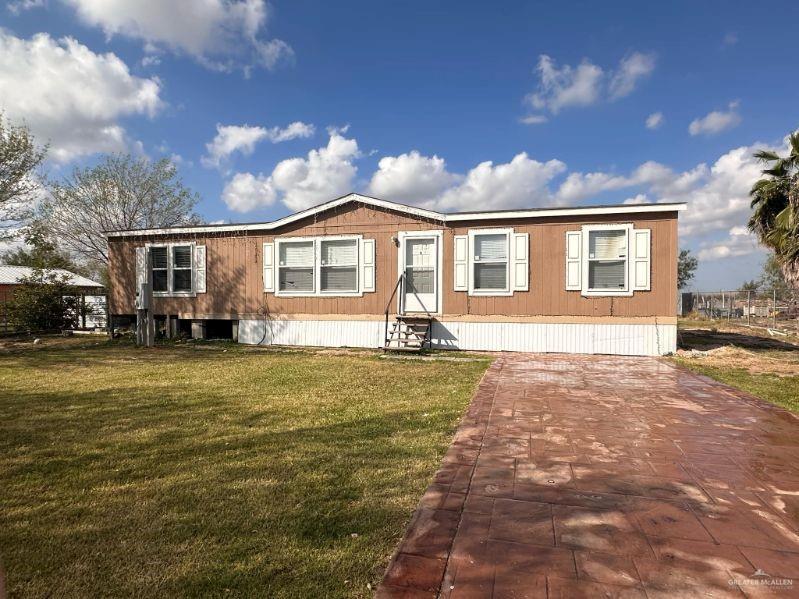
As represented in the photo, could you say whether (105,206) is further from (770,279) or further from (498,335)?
(770,279)

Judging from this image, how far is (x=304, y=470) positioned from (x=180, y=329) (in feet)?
38.7

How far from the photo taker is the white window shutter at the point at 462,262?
35.1ft

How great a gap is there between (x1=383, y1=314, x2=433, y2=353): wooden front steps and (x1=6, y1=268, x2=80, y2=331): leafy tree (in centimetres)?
1237

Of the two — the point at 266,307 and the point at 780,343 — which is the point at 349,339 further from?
the point at 780,343

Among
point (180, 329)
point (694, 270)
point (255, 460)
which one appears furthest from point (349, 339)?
point (694, 270)

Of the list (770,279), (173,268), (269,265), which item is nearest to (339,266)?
(269,265)

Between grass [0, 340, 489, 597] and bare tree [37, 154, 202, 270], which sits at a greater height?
bare tree [37, 154, 202, 270]

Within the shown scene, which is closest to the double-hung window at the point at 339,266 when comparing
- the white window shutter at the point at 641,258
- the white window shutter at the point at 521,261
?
the white window shutter at the point at 521,261

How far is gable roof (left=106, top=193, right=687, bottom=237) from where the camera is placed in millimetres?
9641

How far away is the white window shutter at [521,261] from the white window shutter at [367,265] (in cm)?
346

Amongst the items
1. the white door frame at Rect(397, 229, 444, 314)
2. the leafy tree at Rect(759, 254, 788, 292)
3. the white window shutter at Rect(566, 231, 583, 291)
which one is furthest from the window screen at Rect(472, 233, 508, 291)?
the leafy tree at Rect(759, 254, 788, 292)

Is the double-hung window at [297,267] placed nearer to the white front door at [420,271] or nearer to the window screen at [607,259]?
the white front door at [420,271]

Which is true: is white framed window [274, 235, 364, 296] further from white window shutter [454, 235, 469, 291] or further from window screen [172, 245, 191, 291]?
window screen [172, 245, 191, 291]

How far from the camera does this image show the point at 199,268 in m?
12.8
